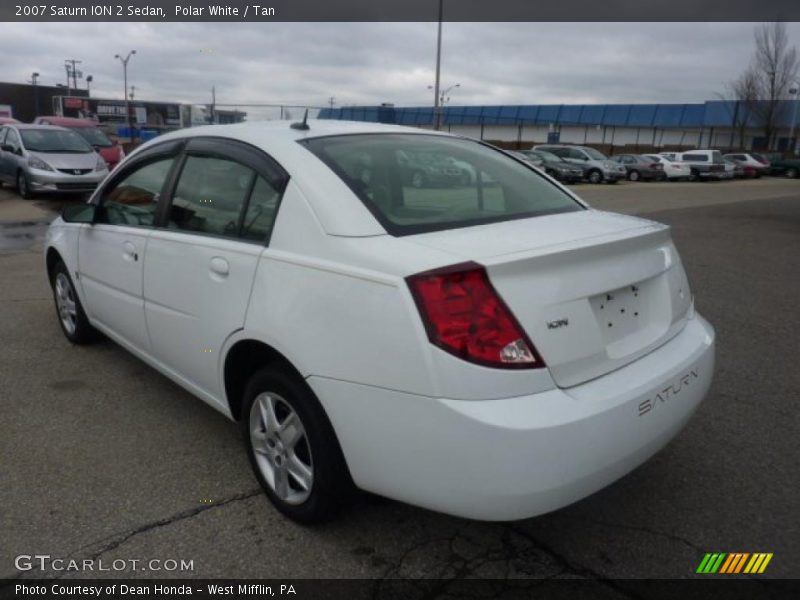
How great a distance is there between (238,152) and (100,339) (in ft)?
8.25

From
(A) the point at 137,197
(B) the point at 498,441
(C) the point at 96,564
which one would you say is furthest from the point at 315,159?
(C) the point at 96,564

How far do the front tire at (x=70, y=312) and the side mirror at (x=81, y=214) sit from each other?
485 mm

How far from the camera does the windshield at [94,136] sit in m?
18.5

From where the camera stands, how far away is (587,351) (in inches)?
88.2

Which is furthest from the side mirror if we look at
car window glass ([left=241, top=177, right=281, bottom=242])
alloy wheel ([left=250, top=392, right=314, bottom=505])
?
alloy wheel ([left=250, top=392, right=314, bottom=505])

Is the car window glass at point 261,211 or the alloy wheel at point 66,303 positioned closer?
the car window glass at point 261,211

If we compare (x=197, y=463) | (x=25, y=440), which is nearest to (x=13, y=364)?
(x=25, y=440)

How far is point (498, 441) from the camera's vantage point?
1996 mm

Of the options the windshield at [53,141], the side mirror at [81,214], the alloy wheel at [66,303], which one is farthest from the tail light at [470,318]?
the windshield at [53,141]

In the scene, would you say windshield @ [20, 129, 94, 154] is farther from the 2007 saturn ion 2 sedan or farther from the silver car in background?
the 2007 saturn ion 2 sedan

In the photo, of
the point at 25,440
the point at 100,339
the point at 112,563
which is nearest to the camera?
the point at 112,563

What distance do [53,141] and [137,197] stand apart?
13297mm

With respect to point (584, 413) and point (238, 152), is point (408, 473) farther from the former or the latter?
point (238, 152)

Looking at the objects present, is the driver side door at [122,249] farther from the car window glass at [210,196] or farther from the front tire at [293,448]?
the front tire at [293,448]
